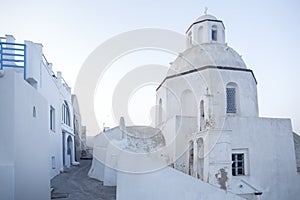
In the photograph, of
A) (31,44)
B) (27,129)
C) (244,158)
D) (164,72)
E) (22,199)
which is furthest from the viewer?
(164,72)

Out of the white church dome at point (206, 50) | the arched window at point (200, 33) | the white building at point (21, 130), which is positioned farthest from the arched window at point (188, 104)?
the white building at point (21, 130)

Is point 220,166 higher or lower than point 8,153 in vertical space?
lower

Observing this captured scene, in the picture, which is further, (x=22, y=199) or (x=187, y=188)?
(x=187, y=188)

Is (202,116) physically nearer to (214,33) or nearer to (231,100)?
(231,100)

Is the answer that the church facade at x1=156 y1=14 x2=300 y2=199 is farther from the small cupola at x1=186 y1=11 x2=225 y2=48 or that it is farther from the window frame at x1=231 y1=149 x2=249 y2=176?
the small cupola at x1=186 y1=11 x2=225 y2=48

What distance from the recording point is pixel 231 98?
1642 cm

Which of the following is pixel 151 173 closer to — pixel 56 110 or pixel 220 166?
pixel 220 166

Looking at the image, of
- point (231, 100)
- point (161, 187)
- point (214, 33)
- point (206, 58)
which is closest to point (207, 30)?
point (214, 33)

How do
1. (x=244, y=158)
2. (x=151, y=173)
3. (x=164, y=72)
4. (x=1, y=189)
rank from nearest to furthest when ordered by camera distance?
1. (x=1, y=189)
2. (x=151, y=173)
3. (x=244, y=158)
4. (x=164, y=72)

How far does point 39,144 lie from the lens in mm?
9570

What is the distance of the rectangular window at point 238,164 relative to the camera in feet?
46.7

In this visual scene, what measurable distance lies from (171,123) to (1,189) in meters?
9.96

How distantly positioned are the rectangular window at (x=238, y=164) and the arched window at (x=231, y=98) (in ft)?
9.49

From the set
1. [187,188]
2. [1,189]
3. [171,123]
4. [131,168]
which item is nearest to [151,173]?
[131,168]
